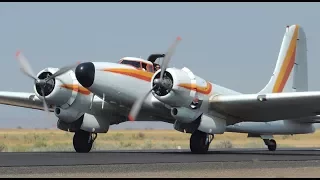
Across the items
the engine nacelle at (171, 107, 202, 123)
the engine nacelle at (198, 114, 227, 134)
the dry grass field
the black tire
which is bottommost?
the dry grass field

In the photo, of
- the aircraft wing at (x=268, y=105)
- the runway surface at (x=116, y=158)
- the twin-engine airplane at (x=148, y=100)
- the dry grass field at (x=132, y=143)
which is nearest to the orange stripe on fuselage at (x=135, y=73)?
the twin-engine airplane at (x=148, y=100)

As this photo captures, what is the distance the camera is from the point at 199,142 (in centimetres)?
2950

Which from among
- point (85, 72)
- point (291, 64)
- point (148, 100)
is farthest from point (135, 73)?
point (291, 64)

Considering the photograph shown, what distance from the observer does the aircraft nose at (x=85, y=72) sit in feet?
89.5

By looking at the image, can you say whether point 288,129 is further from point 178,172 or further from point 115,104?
point 178,172

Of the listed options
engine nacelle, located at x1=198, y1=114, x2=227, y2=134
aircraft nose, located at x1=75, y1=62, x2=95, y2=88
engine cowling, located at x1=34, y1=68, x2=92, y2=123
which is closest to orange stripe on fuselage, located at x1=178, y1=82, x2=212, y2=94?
engine nacelle, located at x1=198, y1=114, x2=227, y2=134

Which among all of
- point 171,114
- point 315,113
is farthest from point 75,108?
point 315,113

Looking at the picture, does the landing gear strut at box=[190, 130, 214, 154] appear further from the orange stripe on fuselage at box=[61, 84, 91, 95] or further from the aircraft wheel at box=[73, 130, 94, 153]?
the orange stripe on fuselage at box=[61, 84, 91, 95]

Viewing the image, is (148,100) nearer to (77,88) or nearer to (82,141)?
(77,88)

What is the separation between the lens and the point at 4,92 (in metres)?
34.4

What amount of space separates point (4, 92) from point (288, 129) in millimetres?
16021

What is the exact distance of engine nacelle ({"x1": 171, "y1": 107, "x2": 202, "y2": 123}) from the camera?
93.0 ft

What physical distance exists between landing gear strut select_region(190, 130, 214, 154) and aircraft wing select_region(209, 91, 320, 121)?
4.24 feet

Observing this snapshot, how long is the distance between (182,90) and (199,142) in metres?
2.94
